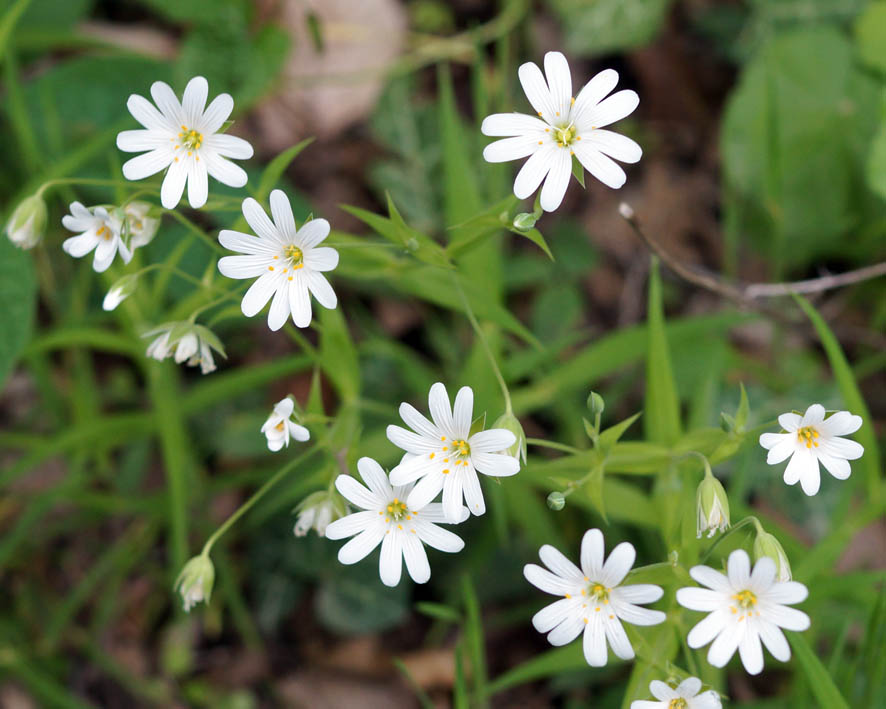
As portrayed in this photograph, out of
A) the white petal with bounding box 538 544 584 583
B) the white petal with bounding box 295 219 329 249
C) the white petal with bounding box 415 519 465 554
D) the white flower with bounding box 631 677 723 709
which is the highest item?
the white petal with bounding box 295 219 329 249

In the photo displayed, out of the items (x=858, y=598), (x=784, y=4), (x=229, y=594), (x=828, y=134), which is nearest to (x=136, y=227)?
(x=229, y=594)

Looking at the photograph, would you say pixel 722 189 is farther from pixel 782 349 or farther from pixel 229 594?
pixel 229 594

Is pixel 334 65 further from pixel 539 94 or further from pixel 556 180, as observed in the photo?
pixel 556 180

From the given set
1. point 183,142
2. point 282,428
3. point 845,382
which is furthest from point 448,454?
point 845,382

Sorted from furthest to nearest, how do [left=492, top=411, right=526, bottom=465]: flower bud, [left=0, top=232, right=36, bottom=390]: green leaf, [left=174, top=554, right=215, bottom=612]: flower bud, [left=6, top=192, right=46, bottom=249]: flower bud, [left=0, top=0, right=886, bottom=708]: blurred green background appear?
[left=0, top=0, right=886, bottom=708]: blurred green background, [left=0, top=232, right=36, bottom=390]: green leaf, [left=6, top=192, right=46, bottom=249]: flower bud, [left=174, top=554, right=215, bottom=612]: flower bud, [left=492, top=411, right=526, bottom=465]: flower bud

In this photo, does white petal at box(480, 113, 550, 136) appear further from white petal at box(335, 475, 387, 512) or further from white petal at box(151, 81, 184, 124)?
white petal at box(335, 475, 387, 512)

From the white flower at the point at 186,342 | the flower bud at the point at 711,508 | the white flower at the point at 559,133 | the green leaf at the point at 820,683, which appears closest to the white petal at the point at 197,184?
the white flower at the point at 186,342

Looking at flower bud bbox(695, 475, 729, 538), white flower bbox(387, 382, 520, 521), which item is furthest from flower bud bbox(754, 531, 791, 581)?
white flower bbox(387, 382, 520, 521)
